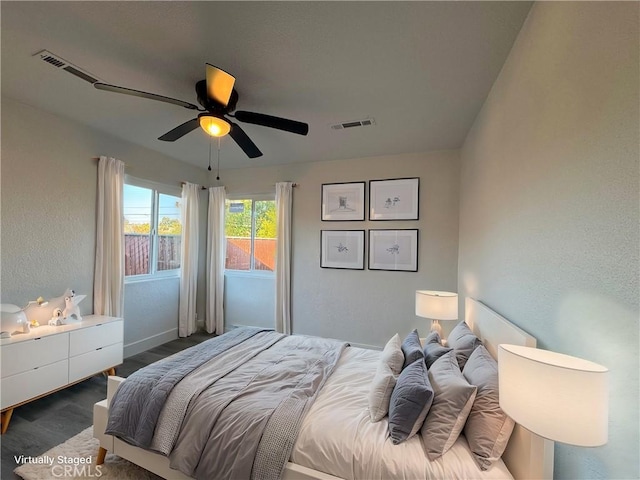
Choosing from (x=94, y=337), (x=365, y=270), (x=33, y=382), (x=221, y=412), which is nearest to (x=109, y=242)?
(x=94, y=337)

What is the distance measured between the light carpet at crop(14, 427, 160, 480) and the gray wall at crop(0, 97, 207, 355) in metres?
1.53

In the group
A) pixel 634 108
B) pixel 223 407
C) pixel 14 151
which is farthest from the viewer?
pixel 14 151

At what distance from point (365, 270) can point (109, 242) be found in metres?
3.24

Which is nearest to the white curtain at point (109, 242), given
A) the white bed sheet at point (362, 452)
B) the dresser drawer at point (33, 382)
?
the dresser drawer at point (33, 382)

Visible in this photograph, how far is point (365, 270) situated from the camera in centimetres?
392

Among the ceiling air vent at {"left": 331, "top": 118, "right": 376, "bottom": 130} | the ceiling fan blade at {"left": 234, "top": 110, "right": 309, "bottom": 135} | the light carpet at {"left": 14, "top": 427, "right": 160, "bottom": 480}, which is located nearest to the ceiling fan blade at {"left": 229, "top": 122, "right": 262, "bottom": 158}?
the ceiling fan blade at {"left": 234, "top": 110, "right": 309, "bottom": 135}

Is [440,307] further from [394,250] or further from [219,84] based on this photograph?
[219,84]

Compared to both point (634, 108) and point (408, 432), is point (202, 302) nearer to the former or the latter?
point (408, 432)

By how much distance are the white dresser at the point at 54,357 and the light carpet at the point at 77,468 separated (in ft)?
2.10

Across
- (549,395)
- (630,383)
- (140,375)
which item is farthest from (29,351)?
(630,383)

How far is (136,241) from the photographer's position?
3801mm

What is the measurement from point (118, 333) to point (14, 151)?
6.52 feet

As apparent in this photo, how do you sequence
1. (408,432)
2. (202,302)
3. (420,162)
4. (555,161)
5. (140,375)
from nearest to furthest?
(555,161) < (408,432) < (140,375) < (420,162) < (202,302)

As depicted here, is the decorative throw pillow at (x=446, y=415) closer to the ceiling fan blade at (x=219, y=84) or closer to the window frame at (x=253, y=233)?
the ceiling fan blade at (x=219, y=84)
